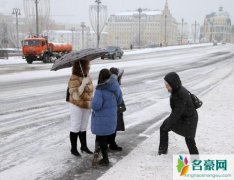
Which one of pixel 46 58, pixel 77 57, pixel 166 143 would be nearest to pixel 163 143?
pixel 166 143

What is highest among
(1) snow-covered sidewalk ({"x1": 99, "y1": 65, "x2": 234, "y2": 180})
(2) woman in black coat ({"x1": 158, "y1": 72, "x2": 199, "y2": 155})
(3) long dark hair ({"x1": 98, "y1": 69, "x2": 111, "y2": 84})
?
(3) long dark hair ({"x1": 98, "y1": 69, "x2": 111, "y2": 84})

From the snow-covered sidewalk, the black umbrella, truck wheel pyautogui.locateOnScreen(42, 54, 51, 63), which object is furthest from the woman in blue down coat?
truck wheel pyautogui.locateOnScreen(42, 54, 51, 63)

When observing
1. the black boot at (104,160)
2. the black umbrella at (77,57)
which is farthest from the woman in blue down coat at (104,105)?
the black umbrella at (77,57)

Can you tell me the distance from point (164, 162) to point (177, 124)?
69 centimetres

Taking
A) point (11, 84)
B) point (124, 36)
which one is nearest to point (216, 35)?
point (124, 36)

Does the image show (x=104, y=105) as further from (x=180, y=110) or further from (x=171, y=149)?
(x=171, y=149)

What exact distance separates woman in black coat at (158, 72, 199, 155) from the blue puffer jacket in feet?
2.74

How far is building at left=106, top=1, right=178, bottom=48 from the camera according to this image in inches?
6132

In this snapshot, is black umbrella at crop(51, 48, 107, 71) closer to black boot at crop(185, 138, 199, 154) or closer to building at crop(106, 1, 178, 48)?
black boot at crop(185, 138, 199, 154)

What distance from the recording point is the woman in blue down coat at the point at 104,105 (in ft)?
18.6

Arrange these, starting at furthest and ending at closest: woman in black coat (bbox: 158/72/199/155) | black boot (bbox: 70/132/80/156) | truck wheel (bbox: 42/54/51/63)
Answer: truck wheel (bbox: 42/54/51/63), black boot (bbox: 70/132/80/156), woman in black coat (bbox: 158/72/199/155)

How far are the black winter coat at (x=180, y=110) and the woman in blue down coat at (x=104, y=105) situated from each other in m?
0.85

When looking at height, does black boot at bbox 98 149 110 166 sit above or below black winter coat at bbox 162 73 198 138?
below

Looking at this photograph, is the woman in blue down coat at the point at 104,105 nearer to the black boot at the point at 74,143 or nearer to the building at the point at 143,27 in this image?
the black boot at the point at 74,143
